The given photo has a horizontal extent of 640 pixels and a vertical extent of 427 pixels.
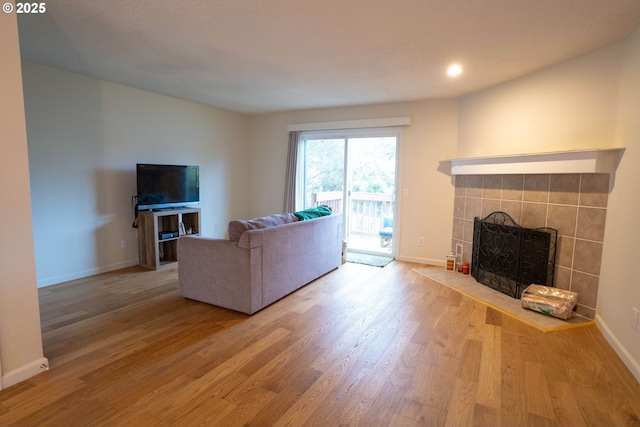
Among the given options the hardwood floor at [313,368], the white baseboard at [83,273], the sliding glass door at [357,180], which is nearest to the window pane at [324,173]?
the sliding glass door at [357,180]

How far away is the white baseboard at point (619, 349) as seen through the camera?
208 centimetres

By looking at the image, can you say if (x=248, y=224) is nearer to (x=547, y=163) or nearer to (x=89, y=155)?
(x=89, y=155)

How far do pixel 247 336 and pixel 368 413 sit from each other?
117 centimetres

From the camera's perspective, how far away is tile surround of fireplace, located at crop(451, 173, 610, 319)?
288cm

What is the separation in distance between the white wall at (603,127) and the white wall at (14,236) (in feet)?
12.3

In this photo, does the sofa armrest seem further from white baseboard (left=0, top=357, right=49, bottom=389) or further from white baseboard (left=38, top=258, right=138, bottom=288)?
white baseboard (left=38, top=258, right=138, bottom=288)

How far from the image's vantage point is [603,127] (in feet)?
9.37

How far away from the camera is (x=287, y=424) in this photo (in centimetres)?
165

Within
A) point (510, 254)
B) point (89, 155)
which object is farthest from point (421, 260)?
point (89, 155)

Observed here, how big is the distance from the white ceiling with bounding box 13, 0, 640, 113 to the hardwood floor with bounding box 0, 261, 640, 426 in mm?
2336

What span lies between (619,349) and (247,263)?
2.83 metres

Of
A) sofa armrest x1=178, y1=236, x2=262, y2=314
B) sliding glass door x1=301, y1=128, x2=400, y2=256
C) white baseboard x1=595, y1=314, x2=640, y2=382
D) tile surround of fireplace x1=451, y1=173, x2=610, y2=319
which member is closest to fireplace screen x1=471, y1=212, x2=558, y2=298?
tile surround of fireplace x1=451, y1=173, x2=610, y2=319

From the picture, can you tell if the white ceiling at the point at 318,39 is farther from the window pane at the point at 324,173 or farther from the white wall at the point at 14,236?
the window pane at the point at 324,173

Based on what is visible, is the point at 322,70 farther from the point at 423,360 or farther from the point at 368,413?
the point at 368,413
